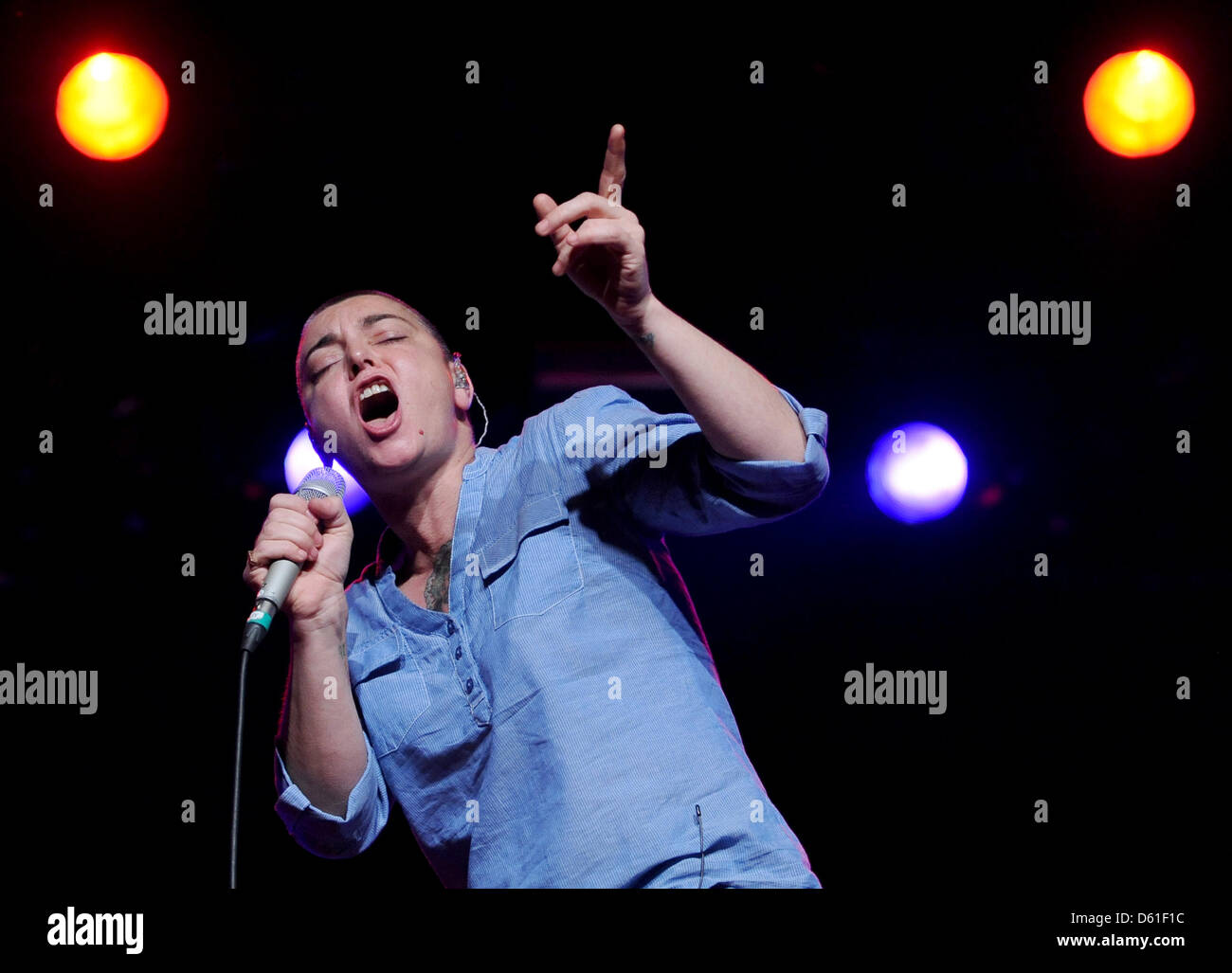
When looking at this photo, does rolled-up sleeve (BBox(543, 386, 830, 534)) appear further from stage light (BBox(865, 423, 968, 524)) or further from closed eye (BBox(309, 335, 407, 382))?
stage light (BBox(865, 423, 968, 524))

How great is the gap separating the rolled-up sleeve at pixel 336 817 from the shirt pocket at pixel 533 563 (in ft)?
1.01

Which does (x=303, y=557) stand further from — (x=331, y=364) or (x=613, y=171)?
(x=613, y=171)

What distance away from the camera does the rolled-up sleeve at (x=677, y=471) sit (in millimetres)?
1580

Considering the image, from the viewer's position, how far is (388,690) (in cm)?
179

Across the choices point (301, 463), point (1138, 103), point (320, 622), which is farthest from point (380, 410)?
point (1138, 103)

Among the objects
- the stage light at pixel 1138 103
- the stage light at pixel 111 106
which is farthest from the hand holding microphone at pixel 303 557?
the stage light at pixel 1138 103

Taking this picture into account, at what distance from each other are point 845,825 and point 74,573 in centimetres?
180

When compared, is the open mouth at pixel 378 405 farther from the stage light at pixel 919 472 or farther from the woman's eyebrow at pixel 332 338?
the stage light at pixel 919 472

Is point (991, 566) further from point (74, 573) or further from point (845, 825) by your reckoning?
point (74, 573)

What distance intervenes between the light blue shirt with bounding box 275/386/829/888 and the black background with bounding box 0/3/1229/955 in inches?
30.2

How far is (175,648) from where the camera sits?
268 centimetres

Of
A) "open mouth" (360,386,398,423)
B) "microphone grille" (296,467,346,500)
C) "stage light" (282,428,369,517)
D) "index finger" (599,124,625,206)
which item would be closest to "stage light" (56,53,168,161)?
"stage light" (282,428,369,517)

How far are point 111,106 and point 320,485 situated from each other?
3.97 ft
